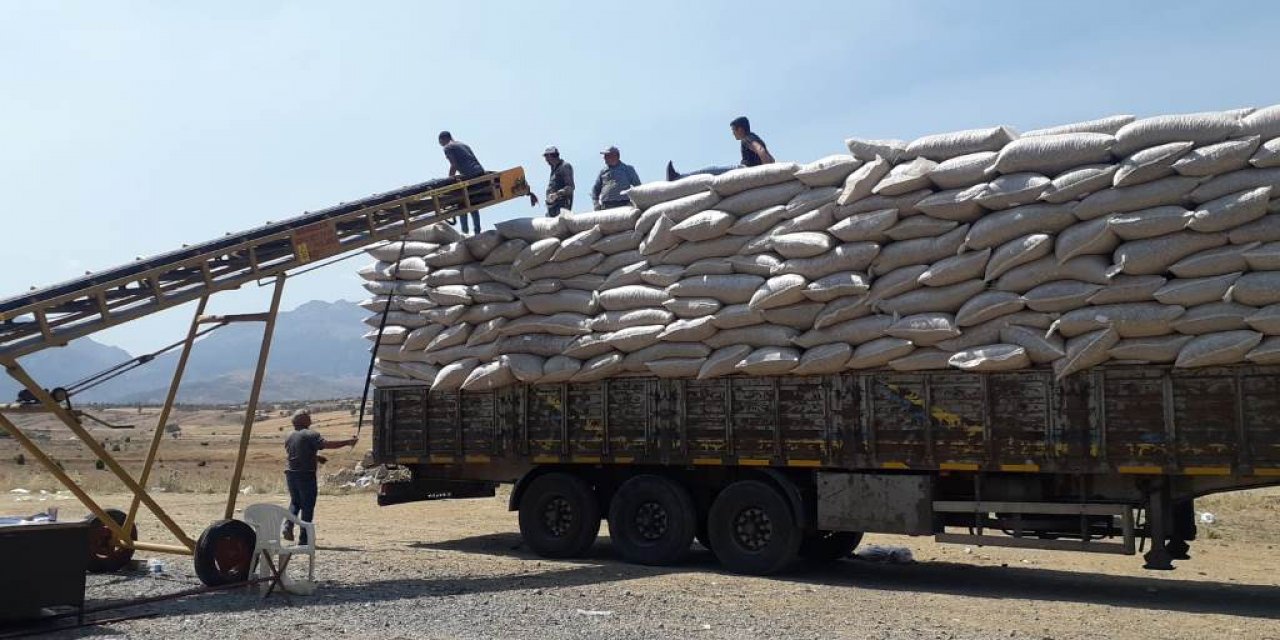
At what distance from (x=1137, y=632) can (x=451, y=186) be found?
7555 mm

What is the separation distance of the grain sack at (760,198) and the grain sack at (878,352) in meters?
1.49

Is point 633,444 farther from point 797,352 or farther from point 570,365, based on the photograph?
point 797,352

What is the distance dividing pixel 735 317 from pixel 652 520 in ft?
7.33

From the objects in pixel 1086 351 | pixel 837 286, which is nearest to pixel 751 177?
pixel 837 286

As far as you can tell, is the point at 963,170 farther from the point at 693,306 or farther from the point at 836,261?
the point at 693,306

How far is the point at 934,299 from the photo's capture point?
9375mm

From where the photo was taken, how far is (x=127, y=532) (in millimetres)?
9461

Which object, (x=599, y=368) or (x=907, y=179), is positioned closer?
(x=907, y=179)

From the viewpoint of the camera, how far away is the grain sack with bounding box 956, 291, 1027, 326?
29.5 feet

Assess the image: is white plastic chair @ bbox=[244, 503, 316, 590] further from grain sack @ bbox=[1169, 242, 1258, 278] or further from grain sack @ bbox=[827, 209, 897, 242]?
grain sack @ bbox=[1169, 242, 1258, 278]

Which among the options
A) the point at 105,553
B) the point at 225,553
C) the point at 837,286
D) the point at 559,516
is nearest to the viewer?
the point at 225,553

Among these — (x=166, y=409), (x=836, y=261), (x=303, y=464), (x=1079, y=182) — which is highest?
(x=1079, y=182)

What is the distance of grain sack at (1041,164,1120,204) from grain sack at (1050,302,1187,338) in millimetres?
832

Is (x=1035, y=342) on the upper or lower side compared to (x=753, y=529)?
upper
